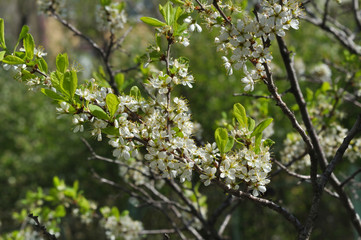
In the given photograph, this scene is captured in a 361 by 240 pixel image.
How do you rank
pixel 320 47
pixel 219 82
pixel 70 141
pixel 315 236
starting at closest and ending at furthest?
pixel 315 236, pixel 219 82, pixel 70 141, pixel 320 47

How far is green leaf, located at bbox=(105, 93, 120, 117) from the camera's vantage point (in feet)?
3.51

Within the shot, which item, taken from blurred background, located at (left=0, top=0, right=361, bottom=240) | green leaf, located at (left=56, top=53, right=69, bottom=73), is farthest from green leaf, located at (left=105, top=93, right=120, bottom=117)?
blurred background, located at (left=0, top=0, right=361, bottom=240)

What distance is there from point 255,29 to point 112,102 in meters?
0.51

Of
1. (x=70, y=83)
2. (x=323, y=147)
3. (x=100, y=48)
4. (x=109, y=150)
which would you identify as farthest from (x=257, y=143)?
(x=109, y=150)

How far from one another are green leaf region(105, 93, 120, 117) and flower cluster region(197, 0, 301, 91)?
411mm

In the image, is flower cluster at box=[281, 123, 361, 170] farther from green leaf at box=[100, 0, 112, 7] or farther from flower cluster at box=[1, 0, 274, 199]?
green leaf at box=[100, 0, 112, 7]

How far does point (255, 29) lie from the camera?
116 cm

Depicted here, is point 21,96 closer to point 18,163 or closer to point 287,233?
point 18,163

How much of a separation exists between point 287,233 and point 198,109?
2166mm

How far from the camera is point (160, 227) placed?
4789 millimetres

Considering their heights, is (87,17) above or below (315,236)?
above

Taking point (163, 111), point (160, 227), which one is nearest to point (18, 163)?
point (160, 227)

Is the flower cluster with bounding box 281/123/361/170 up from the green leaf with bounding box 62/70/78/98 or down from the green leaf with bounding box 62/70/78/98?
up

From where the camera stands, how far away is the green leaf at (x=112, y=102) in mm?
1069
